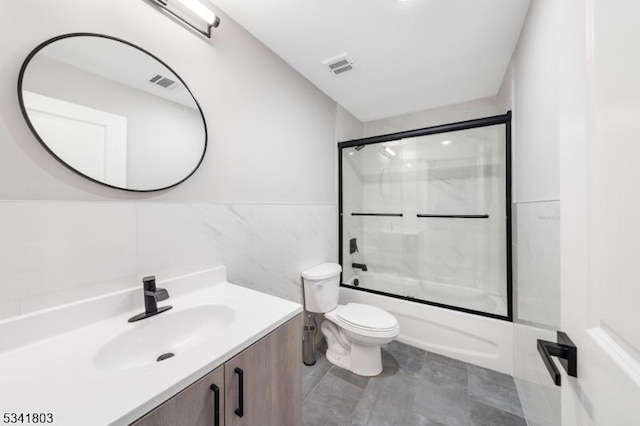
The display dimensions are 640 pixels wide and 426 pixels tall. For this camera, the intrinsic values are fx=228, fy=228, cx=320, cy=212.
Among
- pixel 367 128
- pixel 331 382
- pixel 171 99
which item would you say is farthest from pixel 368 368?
pixel 367 128

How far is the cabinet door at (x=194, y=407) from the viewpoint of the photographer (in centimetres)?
53

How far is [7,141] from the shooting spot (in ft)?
2.31

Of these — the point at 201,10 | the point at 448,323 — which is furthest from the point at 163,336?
the point at 448,323

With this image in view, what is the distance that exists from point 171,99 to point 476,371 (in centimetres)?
260

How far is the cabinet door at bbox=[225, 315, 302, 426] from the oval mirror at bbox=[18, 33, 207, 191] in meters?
0.82

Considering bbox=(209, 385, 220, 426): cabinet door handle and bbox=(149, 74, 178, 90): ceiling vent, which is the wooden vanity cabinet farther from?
bbox=(149, 74, 178, 90): ceiling vent

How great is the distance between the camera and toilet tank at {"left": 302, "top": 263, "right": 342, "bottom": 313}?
179 cm

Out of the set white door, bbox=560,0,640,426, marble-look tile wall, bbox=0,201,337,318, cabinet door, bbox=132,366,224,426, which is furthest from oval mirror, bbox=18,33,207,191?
white door, bbox=560,0,640,426

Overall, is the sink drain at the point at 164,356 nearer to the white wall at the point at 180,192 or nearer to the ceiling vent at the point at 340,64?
the white wall at the point at 180,192

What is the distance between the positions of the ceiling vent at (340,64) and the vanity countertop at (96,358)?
1678mm

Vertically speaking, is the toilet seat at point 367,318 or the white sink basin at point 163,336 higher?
the white sink basin at point 163,336

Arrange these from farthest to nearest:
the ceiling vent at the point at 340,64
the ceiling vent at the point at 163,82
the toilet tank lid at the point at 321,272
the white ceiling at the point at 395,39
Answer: the toilet tank lid at the point at 321,272 < the ceiling vent at the point at 340,64 < the white ceiling at the point at 395,39 < the ceiling vent at the point at 163,82

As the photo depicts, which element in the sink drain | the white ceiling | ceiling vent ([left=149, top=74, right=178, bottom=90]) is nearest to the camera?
the sink drain

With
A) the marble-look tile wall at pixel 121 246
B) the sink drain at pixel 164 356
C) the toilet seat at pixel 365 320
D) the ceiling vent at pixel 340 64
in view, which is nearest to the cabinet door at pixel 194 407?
the sink drain at pixel 164 356
